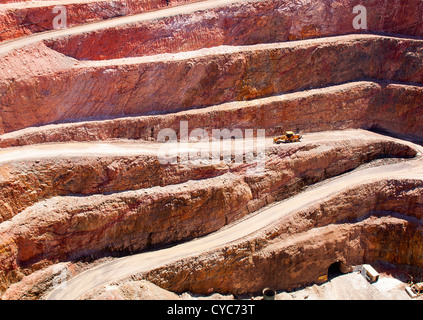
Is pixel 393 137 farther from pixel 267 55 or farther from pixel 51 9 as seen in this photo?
pixel 51 9

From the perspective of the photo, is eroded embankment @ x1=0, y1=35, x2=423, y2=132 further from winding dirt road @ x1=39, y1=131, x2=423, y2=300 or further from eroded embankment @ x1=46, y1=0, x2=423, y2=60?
winding dirt road @ x1=39, y1=131, x2=423, y2=300

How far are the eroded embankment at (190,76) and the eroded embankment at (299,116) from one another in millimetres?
916

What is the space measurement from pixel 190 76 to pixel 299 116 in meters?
8.57

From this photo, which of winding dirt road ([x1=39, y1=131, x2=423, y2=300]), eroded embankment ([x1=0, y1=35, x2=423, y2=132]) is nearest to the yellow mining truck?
winding dirt road ([x1=39, y1=131, x2=423, y2=300])

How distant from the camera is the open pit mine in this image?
19500mm

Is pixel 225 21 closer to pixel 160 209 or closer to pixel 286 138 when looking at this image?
pixel 286 138

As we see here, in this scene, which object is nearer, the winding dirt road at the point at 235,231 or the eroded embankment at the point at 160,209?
the eroded embankment at the point at 160,209

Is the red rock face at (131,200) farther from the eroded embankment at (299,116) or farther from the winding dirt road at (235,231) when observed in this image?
the eroded embankment at (299,116)

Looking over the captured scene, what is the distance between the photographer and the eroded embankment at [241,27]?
2433 cm

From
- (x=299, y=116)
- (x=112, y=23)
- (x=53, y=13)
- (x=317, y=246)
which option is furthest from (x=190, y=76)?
(x=317, y=246)

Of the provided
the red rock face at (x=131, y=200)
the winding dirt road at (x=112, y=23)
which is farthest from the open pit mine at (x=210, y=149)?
the winding dirt road at (x=112, y=23)

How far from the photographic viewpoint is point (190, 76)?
24.4 m

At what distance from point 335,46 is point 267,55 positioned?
17.9 feet

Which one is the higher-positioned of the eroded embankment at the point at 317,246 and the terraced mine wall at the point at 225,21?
the terraced mine wall at the point at 225,21
